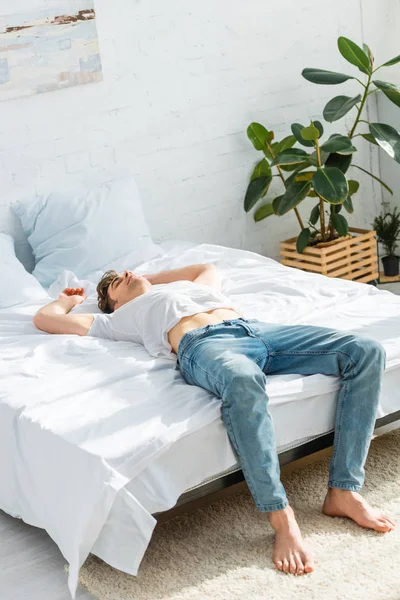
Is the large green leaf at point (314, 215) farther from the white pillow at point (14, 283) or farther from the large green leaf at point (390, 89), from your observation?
the white pillow at point (14, 283)

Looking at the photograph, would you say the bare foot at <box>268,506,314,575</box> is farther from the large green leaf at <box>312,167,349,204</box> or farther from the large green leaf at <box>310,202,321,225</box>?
the large green leaf at <box>310,202,321,225</box>

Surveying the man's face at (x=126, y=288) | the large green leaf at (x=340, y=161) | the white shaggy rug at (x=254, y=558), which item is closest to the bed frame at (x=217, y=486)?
the white shaggy rug at (x=254, y=558)

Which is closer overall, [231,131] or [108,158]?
[108,158]

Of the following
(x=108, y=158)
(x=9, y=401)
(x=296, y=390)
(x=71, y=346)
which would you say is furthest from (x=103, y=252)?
(x=296, y=390)

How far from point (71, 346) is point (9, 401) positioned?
0.40 meters

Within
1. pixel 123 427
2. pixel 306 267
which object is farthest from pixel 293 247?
pixel 123 427

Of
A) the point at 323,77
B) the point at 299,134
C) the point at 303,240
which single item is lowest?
the point at 303,240

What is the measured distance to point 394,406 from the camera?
283 cm

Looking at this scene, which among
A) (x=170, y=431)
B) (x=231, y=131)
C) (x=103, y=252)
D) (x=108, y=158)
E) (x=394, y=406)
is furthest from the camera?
(x=231, y=131)

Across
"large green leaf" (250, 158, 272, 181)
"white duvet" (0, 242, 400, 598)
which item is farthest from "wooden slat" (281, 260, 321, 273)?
"white duvet" (0, 242, 400, 598)

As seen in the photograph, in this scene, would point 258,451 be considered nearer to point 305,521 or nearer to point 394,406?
point 305,521

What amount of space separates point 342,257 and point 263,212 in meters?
0.52

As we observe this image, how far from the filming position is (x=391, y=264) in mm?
5281

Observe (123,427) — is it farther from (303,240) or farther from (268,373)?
(303,240)
